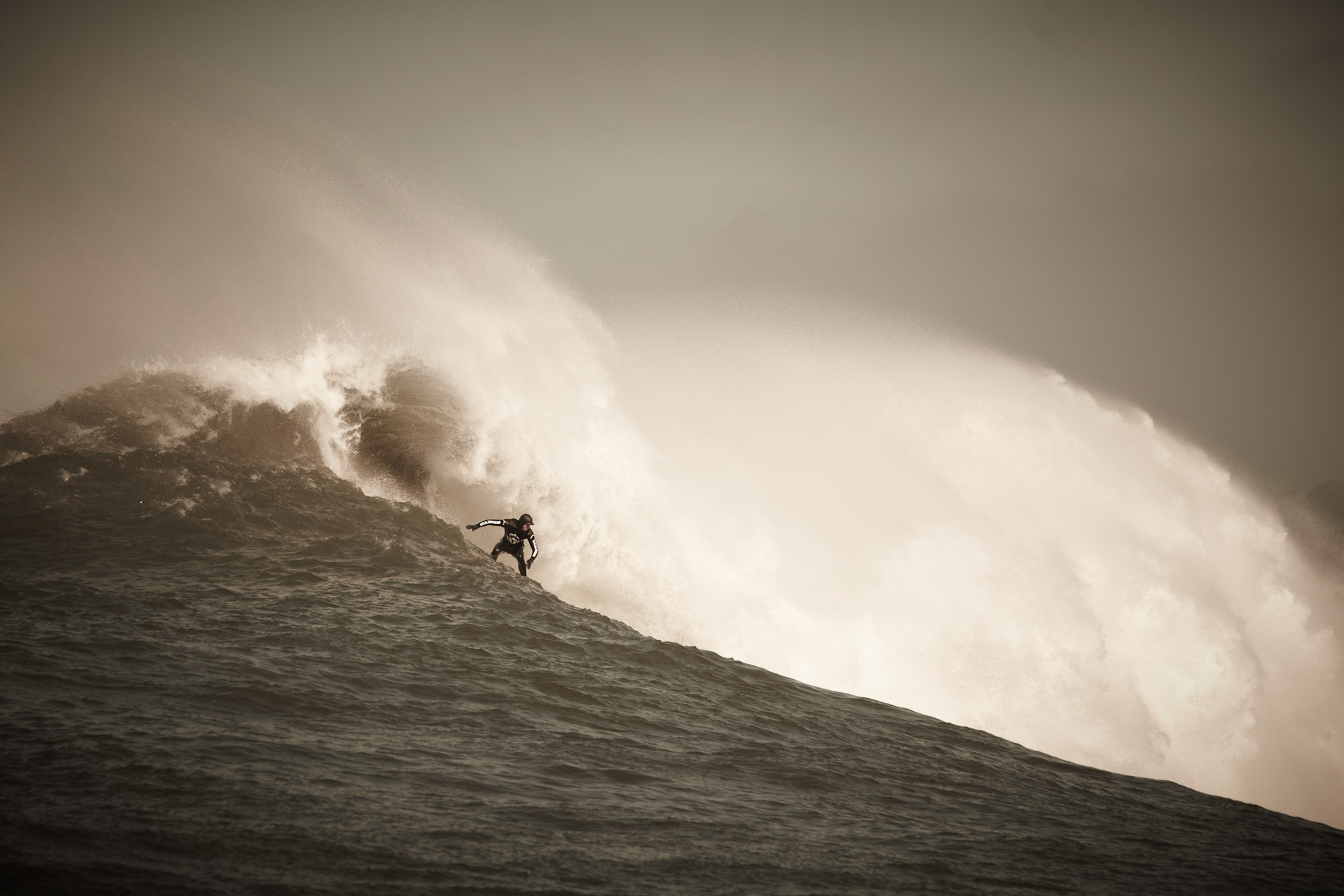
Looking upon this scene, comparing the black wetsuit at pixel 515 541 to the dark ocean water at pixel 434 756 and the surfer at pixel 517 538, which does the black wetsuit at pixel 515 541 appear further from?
the dark ocean water at pixel 434 756

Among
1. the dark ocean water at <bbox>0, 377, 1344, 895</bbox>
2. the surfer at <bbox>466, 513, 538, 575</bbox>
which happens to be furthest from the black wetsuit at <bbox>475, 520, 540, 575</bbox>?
the dark ocean water at <bbox>0, 377, 1344, 895</bbox>

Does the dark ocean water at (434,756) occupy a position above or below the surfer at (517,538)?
below

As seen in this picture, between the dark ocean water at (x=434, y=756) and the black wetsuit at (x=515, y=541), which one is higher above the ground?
the black wetsuit at (x=515, y=541)

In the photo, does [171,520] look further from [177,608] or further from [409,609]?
[409,609]

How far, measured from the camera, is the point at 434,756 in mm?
5988

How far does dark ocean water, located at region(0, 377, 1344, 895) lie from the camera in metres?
4.30

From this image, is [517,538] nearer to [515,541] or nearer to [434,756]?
[515,541]

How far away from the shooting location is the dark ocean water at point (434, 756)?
4301 mm

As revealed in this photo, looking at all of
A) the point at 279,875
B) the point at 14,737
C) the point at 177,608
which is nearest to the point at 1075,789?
the point at 279,875

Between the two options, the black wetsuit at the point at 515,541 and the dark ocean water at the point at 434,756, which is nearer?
the dark ocean water at the point at 434,756

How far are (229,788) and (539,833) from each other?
7.34ft

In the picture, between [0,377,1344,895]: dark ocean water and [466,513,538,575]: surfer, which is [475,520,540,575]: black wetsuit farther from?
[0,377,1344,895]: dark ocean water

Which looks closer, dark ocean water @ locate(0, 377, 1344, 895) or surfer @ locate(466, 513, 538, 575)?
dark ocean water @ locate(0, 377, 1344, 895)

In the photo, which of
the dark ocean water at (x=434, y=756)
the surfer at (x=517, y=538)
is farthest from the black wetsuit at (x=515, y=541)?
the dark ocean water at (x=434, y=756)
